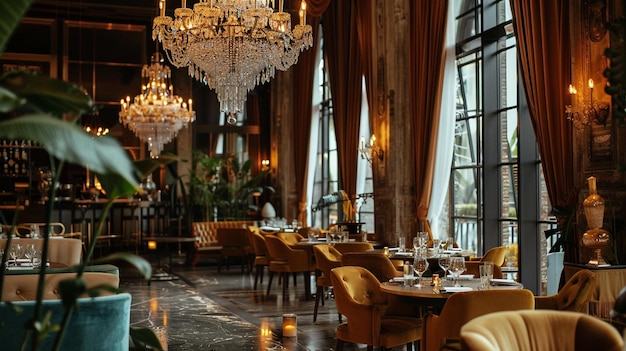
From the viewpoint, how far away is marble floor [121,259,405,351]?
22.6 feet

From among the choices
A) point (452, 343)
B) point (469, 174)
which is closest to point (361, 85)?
point (469, 174)

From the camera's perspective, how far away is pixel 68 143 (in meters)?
1.90

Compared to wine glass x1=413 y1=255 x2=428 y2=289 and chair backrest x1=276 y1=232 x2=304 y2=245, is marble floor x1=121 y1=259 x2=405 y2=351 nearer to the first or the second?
chair backrest x1=276 y1=232 x2=304 y2=245

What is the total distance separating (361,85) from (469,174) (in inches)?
121

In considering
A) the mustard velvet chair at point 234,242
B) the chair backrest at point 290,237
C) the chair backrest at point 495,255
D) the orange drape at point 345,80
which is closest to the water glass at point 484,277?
the chair backrest at point 495,255

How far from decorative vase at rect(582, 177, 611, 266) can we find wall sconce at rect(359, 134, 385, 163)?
16.4 feet

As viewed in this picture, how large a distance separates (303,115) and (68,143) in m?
13.5

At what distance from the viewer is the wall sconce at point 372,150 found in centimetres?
1091

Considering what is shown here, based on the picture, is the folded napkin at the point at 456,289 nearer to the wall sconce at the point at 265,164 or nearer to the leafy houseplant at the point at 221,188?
the leafy houseplant at the point at 221,188

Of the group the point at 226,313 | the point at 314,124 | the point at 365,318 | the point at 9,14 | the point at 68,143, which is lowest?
the point at 226,313

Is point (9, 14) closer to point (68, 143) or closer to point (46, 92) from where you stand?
point (46, 92)

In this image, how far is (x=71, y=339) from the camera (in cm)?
353

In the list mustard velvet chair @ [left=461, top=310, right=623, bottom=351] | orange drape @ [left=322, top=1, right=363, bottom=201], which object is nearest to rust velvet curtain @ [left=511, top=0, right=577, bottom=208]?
mustard velvet chair @ [left=461, top=310, right=623, bottom=351]

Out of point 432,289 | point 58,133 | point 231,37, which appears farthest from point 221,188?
point 58,133
